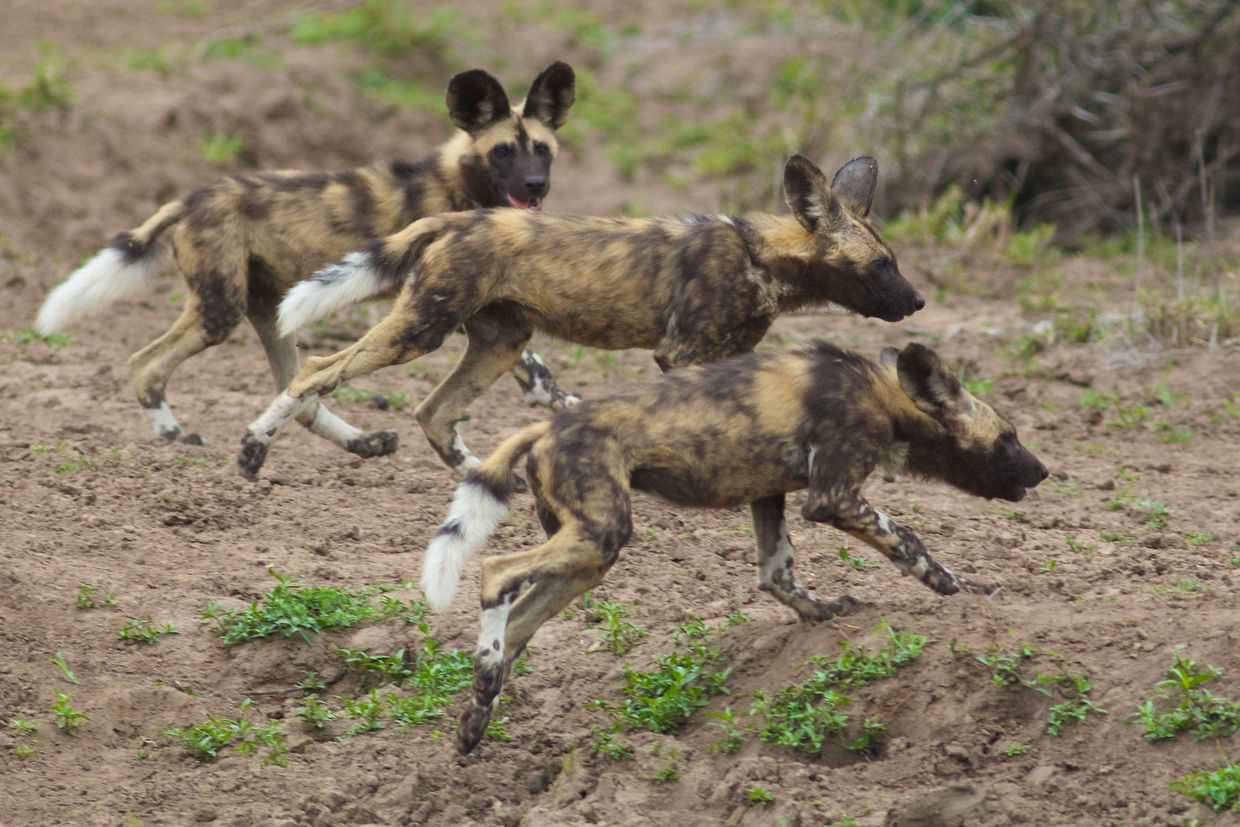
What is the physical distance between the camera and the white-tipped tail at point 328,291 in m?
5.91

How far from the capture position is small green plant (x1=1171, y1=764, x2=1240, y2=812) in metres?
3.92

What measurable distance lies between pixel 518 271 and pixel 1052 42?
607 cm

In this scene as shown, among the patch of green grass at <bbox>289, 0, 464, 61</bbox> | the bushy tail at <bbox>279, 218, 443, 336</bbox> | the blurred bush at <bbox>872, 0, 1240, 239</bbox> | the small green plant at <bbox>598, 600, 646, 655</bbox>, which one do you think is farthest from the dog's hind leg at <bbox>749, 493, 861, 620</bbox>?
the patch of green grass at <bbox>289, 0, 464, 61</bbox>

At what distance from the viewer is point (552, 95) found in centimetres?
718

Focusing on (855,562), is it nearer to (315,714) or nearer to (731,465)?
(731,465)

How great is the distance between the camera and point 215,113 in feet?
38.5

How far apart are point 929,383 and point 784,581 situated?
651mm

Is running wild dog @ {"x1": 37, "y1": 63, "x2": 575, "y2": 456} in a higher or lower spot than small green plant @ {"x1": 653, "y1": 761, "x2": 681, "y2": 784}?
higher

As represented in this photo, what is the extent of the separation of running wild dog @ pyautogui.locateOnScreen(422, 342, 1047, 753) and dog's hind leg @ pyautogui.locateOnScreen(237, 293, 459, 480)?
4.01 ft

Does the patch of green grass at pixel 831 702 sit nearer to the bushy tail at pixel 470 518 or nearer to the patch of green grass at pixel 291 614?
the bushy tail at pixel 470 518

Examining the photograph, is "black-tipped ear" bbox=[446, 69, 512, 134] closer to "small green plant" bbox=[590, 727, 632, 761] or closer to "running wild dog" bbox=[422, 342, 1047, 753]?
"running wild dog" bbox=[422, 342, 1047, 753]

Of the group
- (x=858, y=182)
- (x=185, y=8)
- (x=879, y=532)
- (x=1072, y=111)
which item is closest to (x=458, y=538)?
(x=879, y=532)

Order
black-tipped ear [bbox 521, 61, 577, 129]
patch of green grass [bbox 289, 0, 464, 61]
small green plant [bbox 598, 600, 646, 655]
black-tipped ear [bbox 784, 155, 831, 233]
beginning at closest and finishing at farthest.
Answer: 1. small green plant [bbox 598, 600, 646, 655]
2. black-tipped ear [bbox 784, 155, 831, 233]
3. black-tipped ear [bbox 521, 61, 577, 129]
4. patch of green grass [bbox 289, 0, 464, 61]

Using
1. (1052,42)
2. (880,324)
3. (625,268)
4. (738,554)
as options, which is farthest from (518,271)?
(1052,42)
